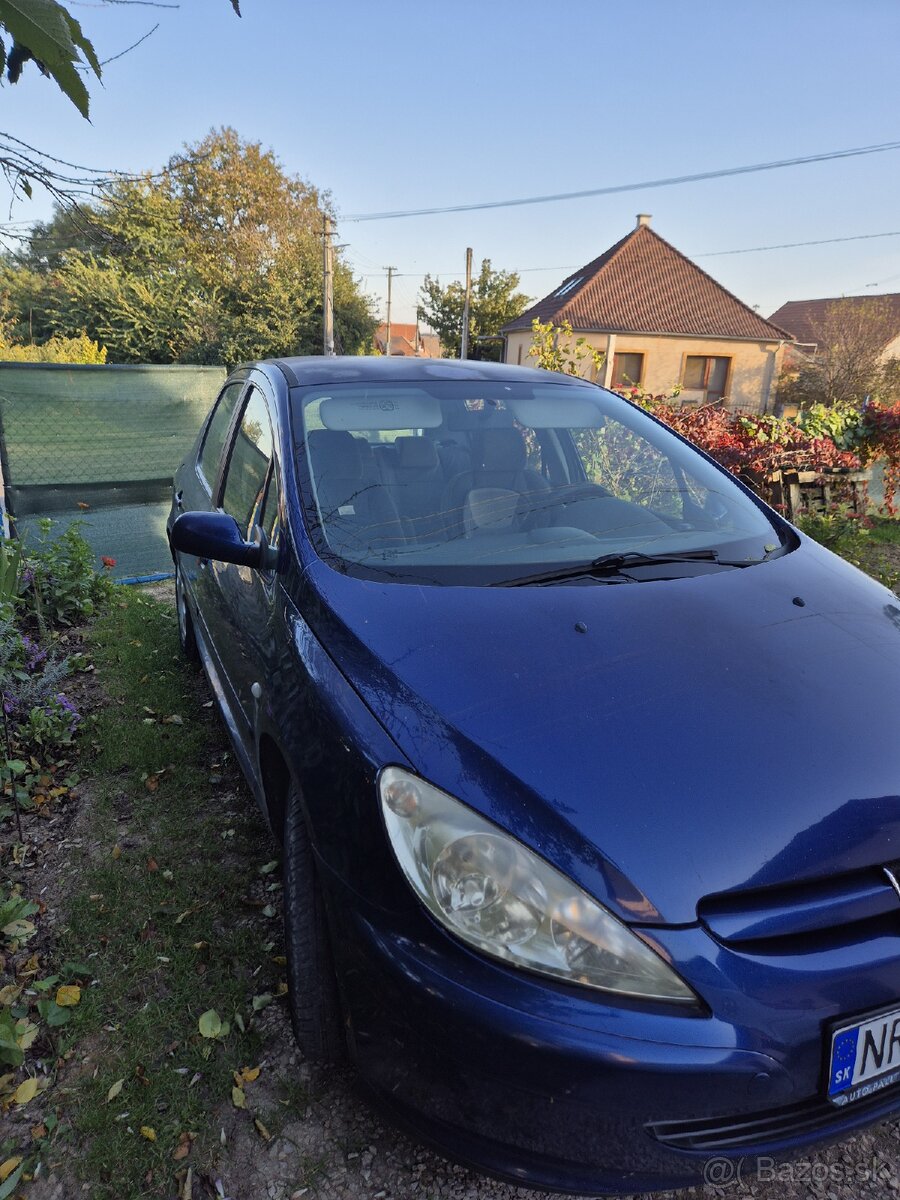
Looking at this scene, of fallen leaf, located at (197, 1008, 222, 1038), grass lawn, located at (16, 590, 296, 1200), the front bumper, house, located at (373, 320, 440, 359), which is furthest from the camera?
house, located at (373, 320, 440, 359)

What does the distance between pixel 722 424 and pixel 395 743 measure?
6.83 m

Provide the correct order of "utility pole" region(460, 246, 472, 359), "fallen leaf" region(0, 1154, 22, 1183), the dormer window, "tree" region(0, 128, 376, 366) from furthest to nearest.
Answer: "utility pole" region(460, 246, 472, 359) < the dormer window < "tree" region(0, 128, 376, 366) < "fallen leaf" region(0, 1154, 22, 1183)

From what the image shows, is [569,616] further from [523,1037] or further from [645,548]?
[523,1037]

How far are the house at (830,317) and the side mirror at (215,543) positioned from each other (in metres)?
28.2

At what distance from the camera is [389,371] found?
9.40 ft

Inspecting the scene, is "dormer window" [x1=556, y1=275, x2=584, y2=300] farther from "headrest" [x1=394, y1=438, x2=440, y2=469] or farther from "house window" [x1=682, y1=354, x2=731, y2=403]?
"headrest" [x1=394, y1=438, x2=440, y2=469]

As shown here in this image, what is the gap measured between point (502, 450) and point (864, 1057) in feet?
6.60

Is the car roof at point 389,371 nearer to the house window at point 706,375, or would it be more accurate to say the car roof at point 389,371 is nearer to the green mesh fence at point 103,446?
the green mesh fence at point 103,446

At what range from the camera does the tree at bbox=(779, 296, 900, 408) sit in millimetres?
24641

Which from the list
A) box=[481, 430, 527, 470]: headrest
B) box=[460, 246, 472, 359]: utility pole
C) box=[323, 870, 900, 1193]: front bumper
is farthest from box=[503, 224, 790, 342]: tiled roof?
box=[323, 870, 900, 1193]: front bumper

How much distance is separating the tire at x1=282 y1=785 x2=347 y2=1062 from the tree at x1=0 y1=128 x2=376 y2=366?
1872cm

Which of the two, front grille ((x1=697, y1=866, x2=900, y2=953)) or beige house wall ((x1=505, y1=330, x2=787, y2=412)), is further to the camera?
beige house wall ((x1=505, y1=330, x2=787, y2=412))

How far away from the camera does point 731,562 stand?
2191 mm

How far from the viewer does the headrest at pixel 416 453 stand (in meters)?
2.53
